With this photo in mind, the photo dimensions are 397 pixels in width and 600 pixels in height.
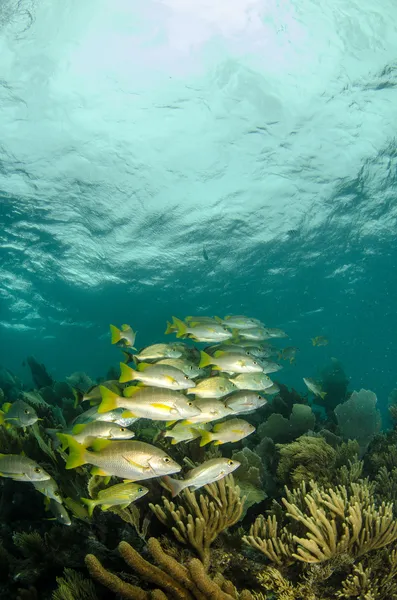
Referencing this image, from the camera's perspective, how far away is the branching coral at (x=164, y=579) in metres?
2.67

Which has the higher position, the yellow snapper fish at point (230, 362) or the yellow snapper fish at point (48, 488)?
the yellow snapper fish at point (230, 362)

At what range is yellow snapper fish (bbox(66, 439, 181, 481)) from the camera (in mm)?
3090

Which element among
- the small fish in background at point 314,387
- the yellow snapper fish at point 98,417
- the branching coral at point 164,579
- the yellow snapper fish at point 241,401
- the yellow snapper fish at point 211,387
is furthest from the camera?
the small fish in background at point 314,387

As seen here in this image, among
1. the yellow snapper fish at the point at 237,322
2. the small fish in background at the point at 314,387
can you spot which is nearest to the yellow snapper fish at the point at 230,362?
the yellow snapper fish at the point at 237,322

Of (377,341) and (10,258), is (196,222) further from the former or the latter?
(377,341)

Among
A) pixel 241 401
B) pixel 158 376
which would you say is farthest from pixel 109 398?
pixel 241 401

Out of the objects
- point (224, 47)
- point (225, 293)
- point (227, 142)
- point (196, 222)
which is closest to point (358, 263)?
point (225, 293)

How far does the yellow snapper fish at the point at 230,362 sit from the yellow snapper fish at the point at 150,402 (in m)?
1.75

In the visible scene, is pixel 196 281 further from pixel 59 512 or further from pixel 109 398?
pixel 109 398

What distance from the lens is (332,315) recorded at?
125 ft

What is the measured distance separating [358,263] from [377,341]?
25.3m

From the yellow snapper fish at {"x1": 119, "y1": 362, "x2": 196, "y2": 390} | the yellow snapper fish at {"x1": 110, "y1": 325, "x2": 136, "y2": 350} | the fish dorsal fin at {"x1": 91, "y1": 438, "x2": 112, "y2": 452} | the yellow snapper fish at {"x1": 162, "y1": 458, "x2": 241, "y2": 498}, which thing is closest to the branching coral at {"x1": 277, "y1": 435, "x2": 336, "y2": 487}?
the yellow snapper fish at {"x1": 162, "y1": 458, "x2": 241, "y2": 498}

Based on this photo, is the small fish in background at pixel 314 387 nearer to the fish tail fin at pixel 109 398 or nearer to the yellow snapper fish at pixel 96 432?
the yellow snapper fish at pixel 96 432

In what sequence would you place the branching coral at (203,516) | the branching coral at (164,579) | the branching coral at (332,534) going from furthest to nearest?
the branching coral at (203,516) < the branching coral at (332,534) < the branching coral at (164,579)
